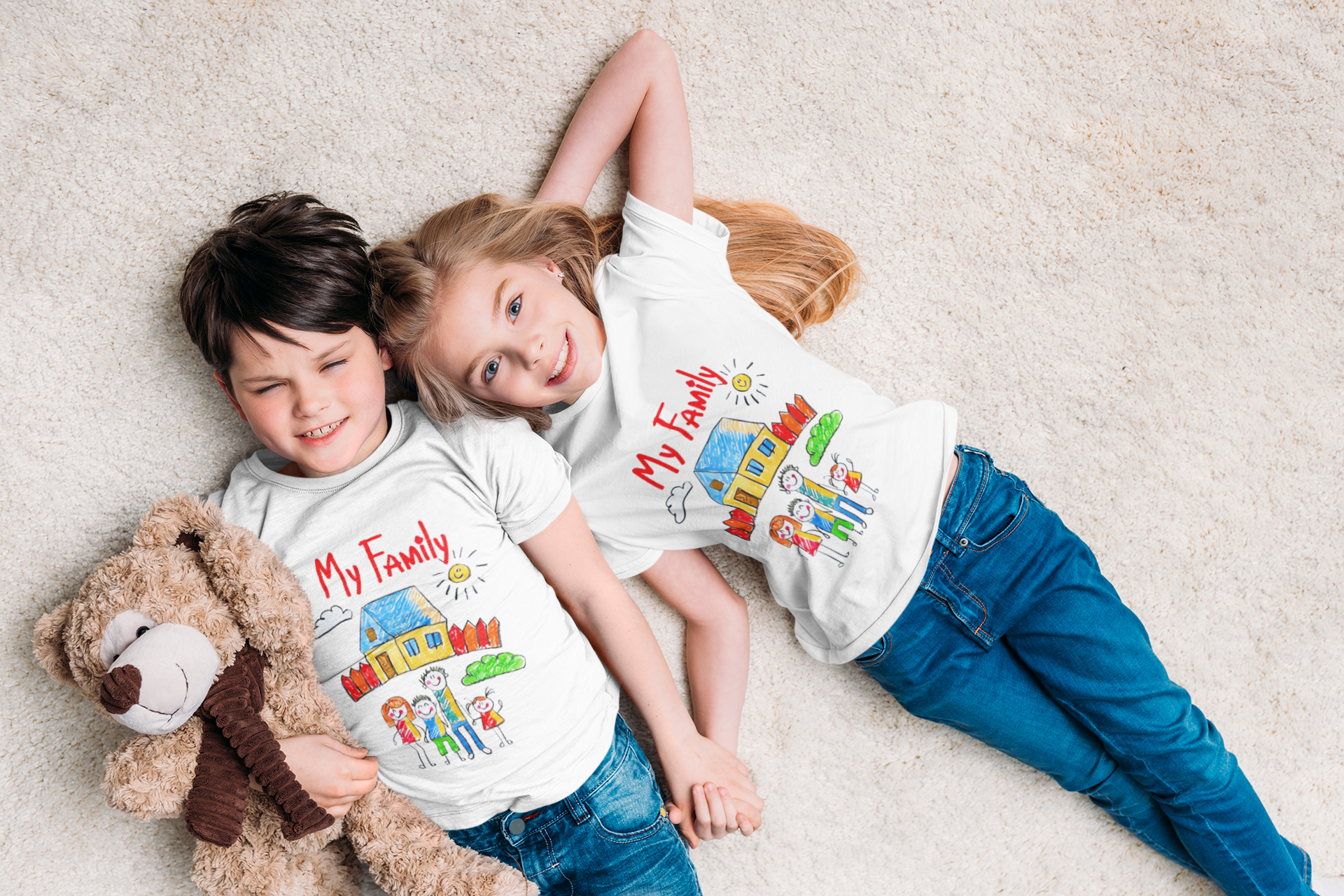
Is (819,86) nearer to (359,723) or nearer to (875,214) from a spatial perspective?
(875,214)

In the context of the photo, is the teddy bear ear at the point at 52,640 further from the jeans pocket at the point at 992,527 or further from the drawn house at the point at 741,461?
the jeans pocket at the point at 992,527

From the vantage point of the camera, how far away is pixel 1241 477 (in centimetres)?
104

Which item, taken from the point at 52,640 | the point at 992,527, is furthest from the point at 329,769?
the point at 992,527

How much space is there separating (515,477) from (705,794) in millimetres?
471

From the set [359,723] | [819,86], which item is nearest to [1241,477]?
[819,86]

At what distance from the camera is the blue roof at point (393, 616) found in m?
0.84

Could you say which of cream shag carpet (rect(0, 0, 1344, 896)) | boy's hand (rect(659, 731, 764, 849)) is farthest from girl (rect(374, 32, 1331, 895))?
boy's hand (rect(659, 731, 764, 849))

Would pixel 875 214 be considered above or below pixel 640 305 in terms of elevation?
above

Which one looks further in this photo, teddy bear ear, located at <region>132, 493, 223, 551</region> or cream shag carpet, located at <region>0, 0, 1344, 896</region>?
cream shag carpet, located at <region>0, 0, 1344, 896</region>

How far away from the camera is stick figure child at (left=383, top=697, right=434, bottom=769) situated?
85 centimetres

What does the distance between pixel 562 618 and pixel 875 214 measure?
665mm

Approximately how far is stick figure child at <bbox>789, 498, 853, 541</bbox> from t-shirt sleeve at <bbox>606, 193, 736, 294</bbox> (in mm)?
286

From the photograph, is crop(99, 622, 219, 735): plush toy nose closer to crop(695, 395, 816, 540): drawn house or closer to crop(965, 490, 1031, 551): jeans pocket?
crop(695, 395, 816, 540): drawn house

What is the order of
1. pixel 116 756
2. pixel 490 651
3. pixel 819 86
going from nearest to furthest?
pixel 116 756 < pixel 490 651 < pixel 819 86
